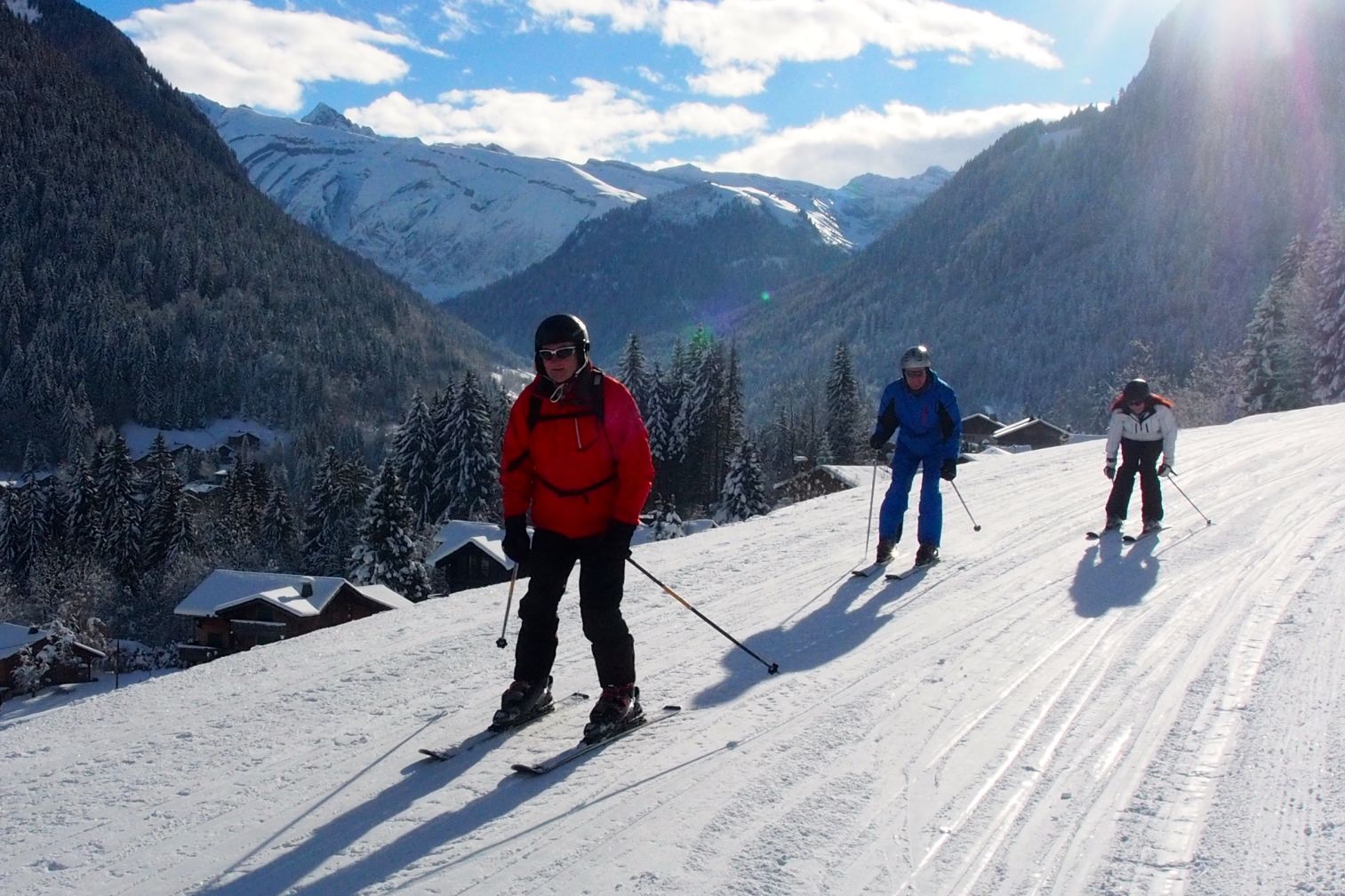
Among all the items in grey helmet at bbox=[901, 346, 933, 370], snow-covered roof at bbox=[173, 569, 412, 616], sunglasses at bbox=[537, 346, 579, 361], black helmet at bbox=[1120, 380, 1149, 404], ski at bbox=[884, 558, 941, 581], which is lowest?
snow-covered roof at bbox=[173, 569, 412, 616]

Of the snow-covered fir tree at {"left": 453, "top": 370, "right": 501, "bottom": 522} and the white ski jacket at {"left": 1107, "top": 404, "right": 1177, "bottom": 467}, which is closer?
the white ski jacket at {"left": 1107, "top": 404, "right": 1177, "bottom": 467}

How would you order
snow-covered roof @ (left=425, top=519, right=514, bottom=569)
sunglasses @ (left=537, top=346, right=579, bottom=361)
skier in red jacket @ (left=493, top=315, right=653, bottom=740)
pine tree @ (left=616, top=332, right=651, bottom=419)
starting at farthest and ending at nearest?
pine tree @ (left=616, top=332, right=651, bottom=419)
snow-covered roof @ (left=425, top=519, right=514, bottom=569)
skier in red jacket @ (left=493, top=315, right=653, bottom=740)
sunglasses @ (left=537, top=346, right=579, bottom=361)

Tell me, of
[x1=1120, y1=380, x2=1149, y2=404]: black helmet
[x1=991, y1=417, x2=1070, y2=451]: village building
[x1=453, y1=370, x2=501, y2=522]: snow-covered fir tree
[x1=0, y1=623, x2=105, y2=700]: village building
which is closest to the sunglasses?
[x1=1120, y1=380, x2=1149, y2=404]: black helmet

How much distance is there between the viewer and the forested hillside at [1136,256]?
148375mm

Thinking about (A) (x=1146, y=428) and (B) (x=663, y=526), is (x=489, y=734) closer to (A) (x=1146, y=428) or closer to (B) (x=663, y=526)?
(A) (x=1146, y=428)

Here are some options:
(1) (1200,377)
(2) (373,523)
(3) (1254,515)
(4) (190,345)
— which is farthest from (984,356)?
(3) (1254,515)

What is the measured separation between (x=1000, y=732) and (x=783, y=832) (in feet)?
4.66

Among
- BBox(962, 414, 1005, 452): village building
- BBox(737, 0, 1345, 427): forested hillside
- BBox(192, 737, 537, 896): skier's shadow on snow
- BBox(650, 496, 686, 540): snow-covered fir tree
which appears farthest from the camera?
BBox(737, 0, 1345, 427): forested hillside

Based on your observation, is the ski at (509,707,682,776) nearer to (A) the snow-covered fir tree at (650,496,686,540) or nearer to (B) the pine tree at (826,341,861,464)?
(A) the snow-covered fir tree at (650,496,686,540)

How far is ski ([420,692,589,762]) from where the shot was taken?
4.46 meters

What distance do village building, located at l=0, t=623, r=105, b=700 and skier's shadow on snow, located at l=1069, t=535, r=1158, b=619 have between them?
117 ft

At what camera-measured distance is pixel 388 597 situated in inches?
1425

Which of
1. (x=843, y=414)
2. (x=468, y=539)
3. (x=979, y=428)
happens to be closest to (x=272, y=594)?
(x=468, y=539)

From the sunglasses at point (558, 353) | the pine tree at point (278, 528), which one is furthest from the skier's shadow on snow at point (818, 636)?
the pine tree at point (278, 528)
